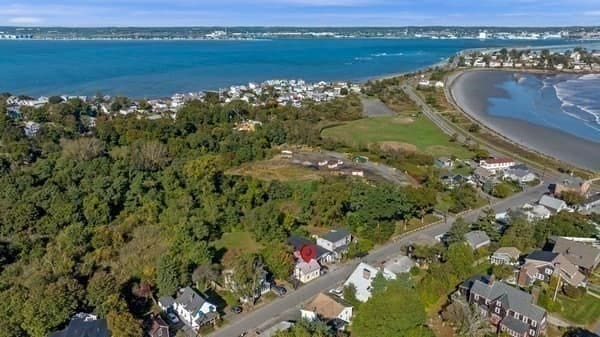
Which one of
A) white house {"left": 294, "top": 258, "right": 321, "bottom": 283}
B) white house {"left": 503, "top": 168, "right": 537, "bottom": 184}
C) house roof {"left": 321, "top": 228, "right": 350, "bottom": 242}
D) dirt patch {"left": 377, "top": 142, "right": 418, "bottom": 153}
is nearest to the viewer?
white house {"left": 294, "top": 258, "right": 321, "bottom": 283}

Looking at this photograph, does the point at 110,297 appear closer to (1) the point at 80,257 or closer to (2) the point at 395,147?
(1) the point at 80,257

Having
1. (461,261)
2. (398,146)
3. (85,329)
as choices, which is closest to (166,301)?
(85,329)

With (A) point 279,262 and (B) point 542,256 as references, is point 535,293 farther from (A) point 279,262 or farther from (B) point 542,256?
(A) point 279,262

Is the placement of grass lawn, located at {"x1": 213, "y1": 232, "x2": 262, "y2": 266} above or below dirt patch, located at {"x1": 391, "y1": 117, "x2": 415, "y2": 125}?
below

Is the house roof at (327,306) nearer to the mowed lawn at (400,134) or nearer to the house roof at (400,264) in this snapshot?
the house roof at (400,264)

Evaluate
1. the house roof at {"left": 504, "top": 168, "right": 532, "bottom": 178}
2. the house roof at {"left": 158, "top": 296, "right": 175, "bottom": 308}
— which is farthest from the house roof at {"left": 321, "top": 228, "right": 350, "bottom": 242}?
the house roof at {"left": 504, "top": 168, "right": 532, "bottom": 178}

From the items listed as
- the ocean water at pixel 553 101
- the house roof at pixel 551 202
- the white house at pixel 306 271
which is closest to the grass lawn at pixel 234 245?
the white house at pixel 306 271

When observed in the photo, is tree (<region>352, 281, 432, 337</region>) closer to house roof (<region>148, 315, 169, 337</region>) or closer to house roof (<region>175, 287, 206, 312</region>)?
house roof (<region>175, 287, 206, 312</region>)
